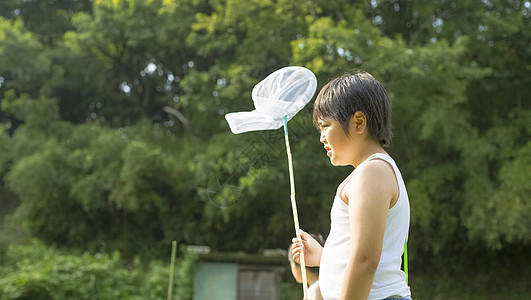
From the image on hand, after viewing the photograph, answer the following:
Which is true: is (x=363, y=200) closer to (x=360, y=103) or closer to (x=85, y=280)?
(x=360, y=103)

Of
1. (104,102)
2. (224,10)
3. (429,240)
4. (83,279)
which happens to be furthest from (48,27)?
(429,240)

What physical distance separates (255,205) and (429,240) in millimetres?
3621

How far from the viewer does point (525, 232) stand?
927 centimetres

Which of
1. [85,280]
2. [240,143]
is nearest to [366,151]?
[85,280]

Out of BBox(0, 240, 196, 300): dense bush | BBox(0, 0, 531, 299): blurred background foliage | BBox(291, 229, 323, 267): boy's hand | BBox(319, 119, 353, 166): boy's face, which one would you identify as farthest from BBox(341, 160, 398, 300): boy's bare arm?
BBox(0, 240, 196, 300): dense bush

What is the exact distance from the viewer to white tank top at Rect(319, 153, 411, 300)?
3.36ft

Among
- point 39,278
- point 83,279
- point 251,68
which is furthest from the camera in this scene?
point 251,68

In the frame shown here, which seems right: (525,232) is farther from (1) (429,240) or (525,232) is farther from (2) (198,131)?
(2) (198,131)

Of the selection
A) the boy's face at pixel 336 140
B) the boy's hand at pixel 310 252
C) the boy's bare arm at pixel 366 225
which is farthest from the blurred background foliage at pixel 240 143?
the boy's bare arm at pixel 366 225

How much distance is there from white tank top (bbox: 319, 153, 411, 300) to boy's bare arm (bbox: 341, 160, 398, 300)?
0.14 ft

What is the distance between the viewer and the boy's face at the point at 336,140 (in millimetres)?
1093

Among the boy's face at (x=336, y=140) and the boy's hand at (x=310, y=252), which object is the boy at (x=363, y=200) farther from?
the boy's hand at (x=310, y=252)

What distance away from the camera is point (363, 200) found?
0.98 metres

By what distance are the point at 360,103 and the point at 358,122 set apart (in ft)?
0.12
